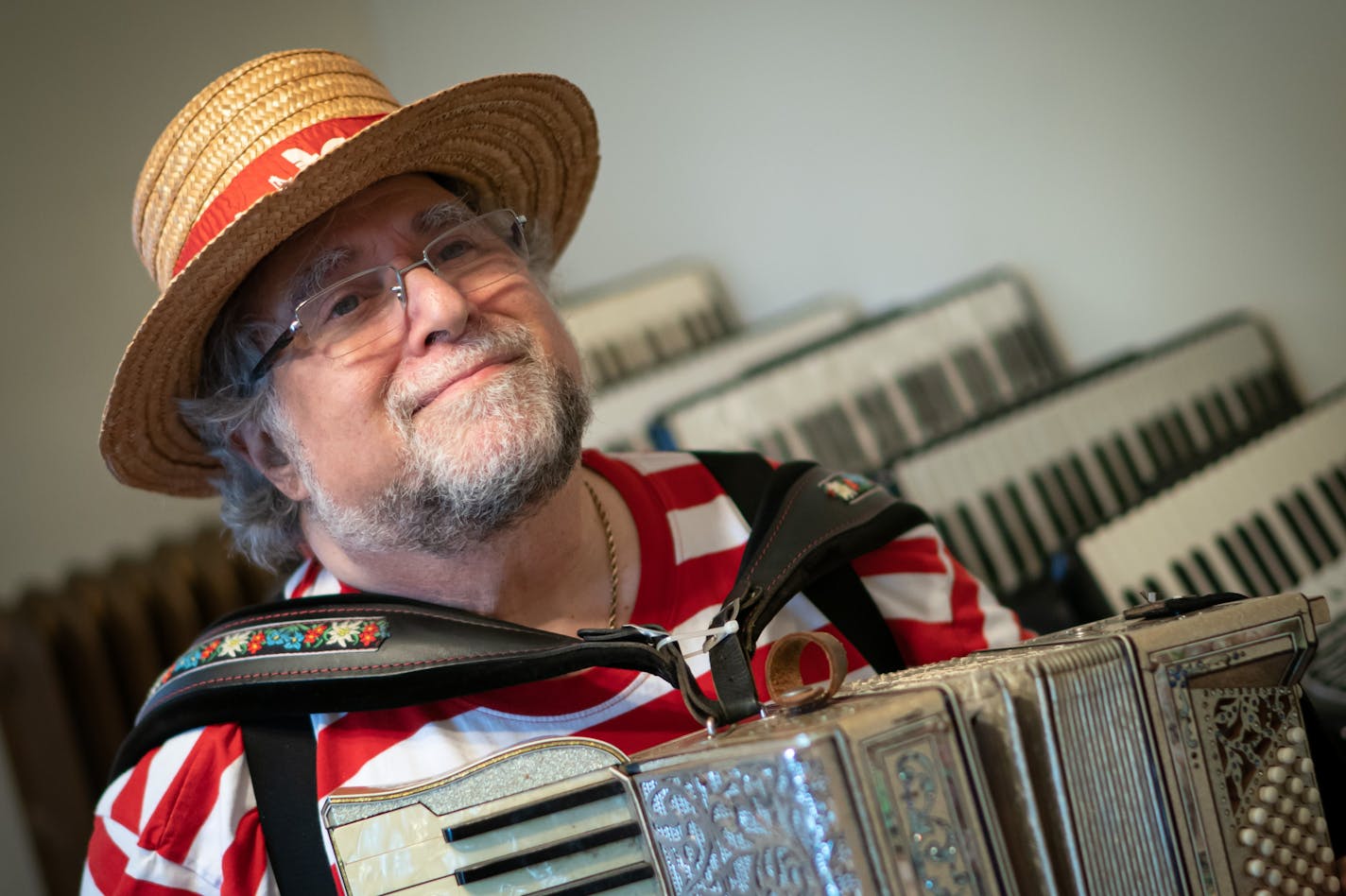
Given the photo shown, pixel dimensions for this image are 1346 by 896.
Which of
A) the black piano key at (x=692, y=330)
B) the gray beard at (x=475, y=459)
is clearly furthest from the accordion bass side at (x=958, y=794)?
the black piano key at (x=692, y=330)

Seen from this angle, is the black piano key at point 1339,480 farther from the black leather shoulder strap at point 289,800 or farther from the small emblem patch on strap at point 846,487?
the black leather shoulder strap at point 289,800

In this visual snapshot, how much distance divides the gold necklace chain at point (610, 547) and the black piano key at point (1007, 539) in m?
1.23

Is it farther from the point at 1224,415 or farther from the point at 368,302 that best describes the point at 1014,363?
the point at 368,302

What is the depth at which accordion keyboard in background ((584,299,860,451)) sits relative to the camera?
2.82 m

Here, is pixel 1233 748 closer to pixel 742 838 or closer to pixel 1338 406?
pixel 742 838

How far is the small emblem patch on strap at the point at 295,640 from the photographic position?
52.9 inches

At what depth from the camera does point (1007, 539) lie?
2547mm

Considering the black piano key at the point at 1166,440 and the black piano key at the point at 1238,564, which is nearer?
the black piano key at the point at 1238,564

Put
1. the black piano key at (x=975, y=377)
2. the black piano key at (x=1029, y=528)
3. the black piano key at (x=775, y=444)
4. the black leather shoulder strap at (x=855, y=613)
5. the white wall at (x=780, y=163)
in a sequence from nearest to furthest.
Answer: the black leather shoulder strap at (x=855, y=613) → the white wall at (x=780, y=163) → the black piano key at (x=1029, y=528) → the black piano key at (x=775, y=444) → the black piano key at (x=975, y=377)

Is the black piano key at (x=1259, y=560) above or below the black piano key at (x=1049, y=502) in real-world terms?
below

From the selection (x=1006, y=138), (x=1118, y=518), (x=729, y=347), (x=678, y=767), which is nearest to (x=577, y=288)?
Result: (x=729, y=347)

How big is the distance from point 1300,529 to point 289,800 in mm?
1840

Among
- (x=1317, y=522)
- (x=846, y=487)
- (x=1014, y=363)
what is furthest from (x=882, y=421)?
(x=846, y=487)

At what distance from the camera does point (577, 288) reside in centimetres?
349
